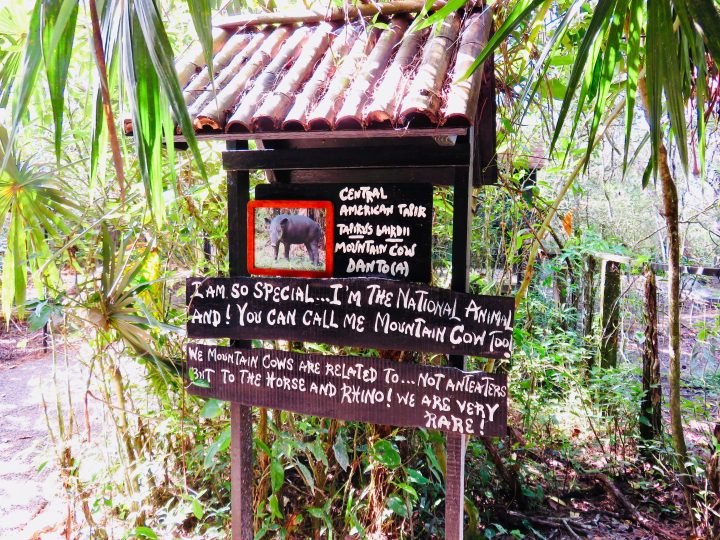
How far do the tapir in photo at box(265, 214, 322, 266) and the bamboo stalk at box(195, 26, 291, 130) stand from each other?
19.7 inches

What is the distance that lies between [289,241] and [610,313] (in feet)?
9.27

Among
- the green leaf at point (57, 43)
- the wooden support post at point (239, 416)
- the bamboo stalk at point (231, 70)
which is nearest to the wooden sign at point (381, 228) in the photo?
the wooden support post at point (239, 416)

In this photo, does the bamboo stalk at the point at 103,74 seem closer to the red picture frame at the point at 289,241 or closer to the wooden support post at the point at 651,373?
the red picture frame at the point at 289,241

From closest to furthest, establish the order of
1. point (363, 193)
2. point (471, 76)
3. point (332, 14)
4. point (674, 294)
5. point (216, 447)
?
point (471, 76) < point (363, 193) < point (332, 14) < point (216, 447) < point (674, 294)

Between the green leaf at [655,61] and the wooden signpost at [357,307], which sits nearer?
the green leaf at [655,61]

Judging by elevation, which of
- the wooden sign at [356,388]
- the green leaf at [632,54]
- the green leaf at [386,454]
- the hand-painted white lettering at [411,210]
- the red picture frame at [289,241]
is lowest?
the green leaf at [386,454]

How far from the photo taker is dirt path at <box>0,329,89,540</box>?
10.4ft

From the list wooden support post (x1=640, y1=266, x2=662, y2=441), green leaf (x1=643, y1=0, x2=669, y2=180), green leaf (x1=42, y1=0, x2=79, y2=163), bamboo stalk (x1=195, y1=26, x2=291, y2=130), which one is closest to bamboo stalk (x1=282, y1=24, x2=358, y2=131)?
bamboo stalk (x1=195, y1=26, x2=291, y2=130)

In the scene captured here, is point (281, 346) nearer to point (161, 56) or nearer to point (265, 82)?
point (265, 82)

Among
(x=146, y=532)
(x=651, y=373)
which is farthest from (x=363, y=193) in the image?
(x=651, y=373)

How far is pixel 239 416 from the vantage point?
241 cm

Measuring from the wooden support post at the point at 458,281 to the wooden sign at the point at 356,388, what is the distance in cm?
13

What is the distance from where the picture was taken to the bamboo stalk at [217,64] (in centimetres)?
205

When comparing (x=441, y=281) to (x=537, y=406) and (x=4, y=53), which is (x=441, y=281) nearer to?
(x=537, y=406)
